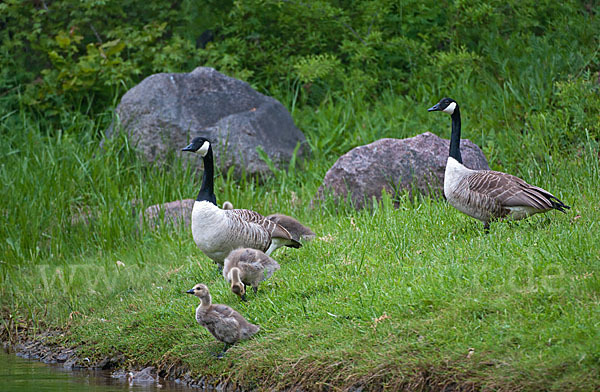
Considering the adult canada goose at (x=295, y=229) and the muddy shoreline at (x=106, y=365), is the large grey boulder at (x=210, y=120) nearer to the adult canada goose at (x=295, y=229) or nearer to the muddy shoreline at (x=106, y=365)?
the adult canada goose at (x=295, y=229)

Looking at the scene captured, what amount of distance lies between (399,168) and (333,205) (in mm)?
1198

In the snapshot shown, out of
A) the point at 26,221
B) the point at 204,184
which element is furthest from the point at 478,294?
the point at 26,221

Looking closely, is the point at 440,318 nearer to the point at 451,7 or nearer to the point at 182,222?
the point at 182,222

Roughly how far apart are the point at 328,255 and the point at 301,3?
31.4ft

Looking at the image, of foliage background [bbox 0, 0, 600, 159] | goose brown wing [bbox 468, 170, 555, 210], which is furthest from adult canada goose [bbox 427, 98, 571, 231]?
foliage background [bbox 0, 0, 600, 159]

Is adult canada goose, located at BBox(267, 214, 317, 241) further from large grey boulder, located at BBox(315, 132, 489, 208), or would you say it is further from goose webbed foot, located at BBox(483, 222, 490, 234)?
goose webbed foot, located at BBox(483, 222, 490, 234)

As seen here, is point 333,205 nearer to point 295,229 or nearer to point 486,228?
point 295,229

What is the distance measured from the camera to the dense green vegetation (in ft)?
18.8

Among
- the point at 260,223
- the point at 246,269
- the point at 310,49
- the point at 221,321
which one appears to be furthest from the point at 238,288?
the point at 310,49

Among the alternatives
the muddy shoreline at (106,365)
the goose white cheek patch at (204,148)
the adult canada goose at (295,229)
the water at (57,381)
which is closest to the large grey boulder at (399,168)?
the adult canada goose at (295,229)

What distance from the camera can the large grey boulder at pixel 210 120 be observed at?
47.5 feet

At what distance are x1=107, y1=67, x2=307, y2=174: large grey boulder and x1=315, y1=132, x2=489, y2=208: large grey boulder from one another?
3554 mm

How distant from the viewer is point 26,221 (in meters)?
11.6

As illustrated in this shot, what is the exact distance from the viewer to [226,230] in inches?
324
